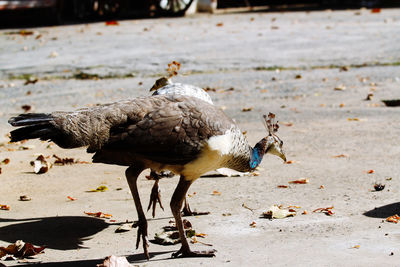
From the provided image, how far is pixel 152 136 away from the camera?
4.37 metres

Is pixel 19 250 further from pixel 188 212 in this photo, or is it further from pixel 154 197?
pixel 188 212

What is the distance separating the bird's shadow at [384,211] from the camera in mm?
5095

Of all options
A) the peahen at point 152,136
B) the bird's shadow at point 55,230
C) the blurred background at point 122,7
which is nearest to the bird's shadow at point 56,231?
the bird's shadow at point 55,230

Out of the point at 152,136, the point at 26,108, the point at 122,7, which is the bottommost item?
the point at 26,108

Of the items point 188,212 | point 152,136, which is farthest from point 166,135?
point 188,212

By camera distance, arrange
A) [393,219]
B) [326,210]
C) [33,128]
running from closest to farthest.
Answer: [33,128] → [393,219] → [326,210]

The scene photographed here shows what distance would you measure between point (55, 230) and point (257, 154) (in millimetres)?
1643

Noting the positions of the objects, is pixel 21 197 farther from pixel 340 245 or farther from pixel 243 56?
pixel 243 56

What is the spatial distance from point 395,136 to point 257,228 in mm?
3211

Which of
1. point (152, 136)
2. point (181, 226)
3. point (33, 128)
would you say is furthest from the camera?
point (181, 226)

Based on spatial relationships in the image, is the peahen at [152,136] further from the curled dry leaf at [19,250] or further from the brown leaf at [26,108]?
the brown leaf at [26,108]

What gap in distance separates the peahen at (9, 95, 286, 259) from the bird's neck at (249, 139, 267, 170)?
1.56 feet

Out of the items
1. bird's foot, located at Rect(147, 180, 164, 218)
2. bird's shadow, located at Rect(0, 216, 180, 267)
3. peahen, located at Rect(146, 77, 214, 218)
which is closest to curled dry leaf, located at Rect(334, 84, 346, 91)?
peahen, located at Rect(146, 77, 214, 218)

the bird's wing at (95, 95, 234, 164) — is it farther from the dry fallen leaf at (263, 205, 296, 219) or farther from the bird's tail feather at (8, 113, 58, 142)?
the dry fallen leaf at (263, 205, 296, 219)
